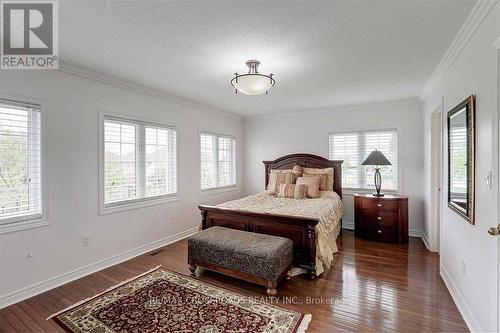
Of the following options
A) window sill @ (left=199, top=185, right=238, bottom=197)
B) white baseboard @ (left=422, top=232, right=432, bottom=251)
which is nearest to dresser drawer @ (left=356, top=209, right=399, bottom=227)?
white baseboard @ (left=422, top=232, right=432, bottom=251)

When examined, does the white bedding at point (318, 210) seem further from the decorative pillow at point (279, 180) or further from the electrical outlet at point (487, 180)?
the electrical outlet at point (487, 180)

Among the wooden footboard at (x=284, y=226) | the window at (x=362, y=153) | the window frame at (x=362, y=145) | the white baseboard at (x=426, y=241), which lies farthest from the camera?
the window at (x=362, y=153)

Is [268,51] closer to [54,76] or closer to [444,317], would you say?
[54,76]

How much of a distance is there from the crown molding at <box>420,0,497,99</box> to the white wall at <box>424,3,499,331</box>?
4 cm

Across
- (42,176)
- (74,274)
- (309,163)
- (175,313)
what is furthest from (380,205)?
(42,176)

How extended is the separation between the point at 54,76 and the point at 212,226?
102 inches

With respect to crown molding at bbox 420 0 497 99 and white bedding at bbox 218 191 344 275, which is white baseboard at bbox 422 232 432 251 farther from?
crown molding at bbox 420 0 497 99

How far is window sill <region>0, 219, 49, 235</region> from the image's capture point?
2363 mm

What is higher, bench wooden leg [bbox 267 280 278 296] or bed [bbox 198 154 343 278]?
bed [bbox 198 154 343 278]

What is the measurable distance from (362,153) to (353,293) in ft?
9.89

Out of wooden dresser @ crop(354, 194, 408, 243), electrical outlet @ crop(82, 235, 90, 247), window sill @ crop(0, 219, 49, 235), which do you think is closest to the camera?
window sill @ crop(0, 219, 49, 235)

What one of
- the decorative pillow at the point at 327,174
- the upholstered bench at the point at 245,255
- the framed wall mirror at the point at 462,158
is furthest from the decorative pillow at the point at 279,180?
the framed wall mirror at the point at 462,158

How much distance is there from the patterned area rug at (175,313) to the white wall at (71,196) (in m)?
0.72

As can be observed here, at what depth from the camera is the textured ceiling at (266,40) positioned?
5.94ft
